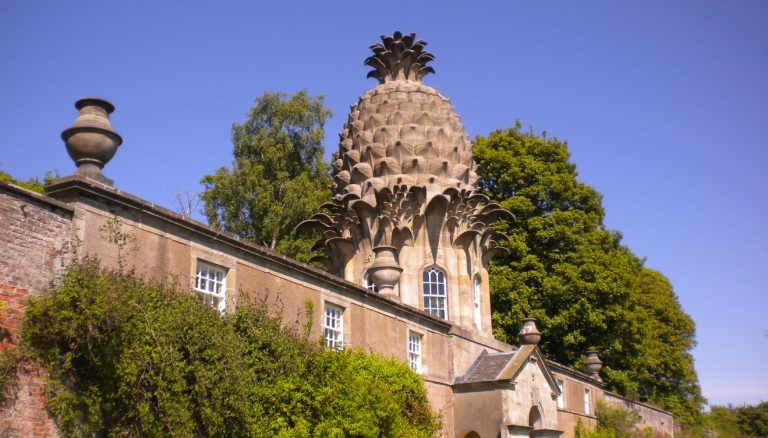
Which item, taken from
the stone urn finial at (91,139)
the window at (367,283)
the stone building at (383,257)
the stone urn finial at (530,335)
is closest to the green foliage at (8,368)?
the stone building at (383,257)

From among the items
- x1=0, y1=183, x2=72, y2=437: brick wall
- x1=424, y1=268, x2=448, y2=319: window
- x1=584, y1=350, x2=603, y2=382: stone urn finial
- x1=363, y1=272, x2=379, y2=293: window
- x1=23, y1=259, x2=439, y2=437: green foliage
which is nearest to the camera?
x1=0, y1=183, x2=72, y2=437: brick wall

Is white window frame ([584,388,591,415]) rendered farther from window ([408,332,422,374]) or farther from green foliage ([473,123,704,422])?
window ([408,332,422,374])

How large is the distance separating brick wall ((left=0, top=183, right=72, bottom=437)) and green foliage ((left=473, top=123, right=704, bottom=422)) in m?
27.9

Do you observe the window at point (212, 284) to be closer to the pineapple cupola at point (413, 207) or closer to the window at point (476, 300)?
the pineapple cupola at point (413, 207)

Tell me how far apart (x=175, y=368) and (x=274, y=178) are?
30.1 metres

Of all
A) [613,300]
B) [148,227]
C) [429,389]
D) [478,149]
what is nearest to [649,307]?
[613,300]

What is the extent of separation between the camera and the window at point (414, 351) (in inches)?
875

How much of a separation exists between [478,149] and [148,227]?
30990 millimetres

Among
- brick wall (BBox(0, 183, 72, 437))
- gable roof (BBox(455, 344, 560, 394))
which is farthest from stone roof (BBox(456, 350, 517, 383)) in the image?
brick wall (BBox(0, 183, 72, 437))

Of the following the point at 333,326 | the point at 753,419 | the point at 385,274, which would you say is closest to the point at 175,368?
the point at 333,326

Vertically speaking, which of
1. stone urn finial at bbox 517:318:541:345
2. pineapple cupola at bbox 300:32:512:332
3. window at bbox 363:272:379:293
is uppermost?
pineapple cupola at bbox 300:32:512:332

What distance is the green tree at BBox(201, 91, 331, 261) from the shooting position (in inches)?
1601

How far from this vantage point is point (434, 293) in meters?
28.3

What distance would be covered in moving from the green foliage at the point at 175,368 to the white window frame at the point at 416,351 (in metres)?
5.06
